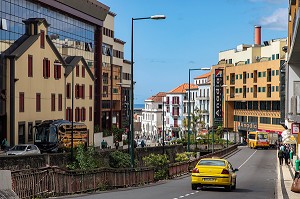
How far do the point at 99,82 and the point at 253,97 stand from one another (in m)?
40.0

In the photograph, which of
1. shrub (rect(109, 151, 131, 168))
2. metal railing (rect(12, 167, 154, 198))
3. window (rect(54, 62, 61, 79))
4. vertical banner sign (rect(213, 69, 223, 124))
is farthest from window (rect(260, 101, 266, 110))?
metal railing (rect(12, 167, 154, 198))

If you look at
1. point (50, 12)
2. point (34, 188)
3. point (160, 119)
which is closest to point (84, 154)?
point (34, 188)

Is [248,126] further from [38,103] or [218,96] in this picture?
[38,103]

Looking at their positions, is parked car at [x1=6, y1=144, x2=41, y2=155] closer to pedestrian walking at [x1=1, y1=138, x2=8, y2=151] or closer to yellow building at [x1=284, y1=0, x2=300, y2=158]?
→ pedestrian walking at [x1=1, y1=138, x2=8, y2=151]

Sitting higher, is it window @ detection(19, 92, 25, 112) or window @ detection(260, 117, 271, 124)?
window @ detection(19, 92, 25, 112)

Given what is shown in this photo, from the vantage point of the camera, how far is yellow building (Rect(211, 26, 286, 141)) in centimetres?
11306

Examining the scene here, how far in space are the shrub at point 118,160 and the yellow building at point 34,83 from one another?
34.7 feet

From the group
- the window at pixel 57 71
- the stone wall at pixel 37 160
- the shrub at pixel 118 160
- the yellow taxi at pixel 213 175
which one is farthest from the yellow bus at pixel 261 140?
the yellow taxi at pixel 213 175

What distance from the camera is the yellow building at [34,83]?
56.8 m

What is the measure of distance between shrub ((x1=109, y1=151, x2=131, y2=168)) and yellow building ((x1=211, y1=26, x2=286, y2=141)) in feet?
200

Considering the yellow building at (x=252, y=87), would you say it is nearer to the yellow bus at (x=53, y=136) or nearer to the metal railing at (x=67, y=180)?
the yellow bus at (x=53, y=136)

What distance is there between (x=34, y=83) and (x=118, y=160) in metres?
15.4

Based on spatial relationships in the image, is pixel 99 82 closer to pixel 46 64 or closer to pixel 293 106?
pixel 46 64

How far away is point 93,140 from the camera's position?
78.5 metres
